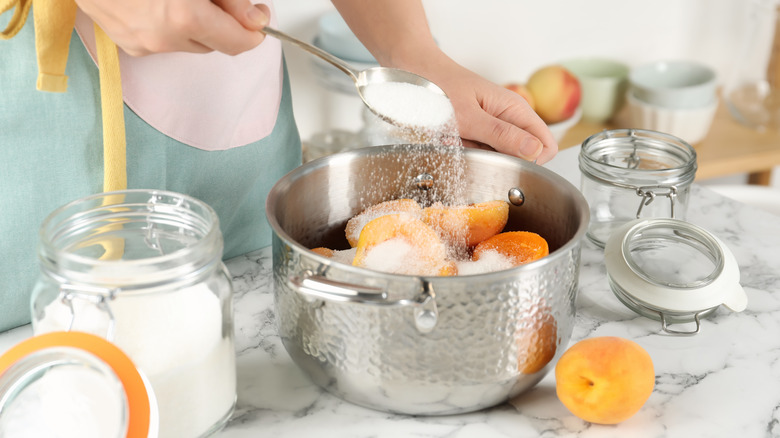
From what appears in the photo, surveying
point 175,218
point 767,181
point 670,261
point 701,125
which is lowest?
point 767,181

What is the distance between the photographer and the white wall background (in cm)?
171

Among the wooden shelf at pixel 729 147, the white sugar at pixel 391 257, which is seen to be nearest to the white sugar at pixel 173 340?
the white sugar at pixel 391 257

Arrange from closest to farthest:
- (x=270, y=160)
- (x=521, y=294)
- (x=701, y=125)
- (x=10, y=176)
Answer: (x=521, y=294) < (x=10, y=176) < (x=270, y=160) < (x=701, y=125)

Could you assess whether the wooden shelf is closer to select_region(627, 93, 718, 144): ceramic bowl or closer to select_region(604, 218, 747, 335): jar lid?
select_region(627, 93, 718, 144): ceramic bowl

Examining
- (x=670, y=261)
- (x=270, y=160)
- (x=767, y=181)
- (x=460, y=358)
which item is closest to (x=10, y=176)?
(x=270, y=160)

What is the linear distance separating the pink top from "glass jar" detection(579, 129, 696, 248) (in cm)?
37

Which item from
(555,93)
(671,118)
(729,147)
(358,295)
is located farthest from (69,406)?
(729,147)

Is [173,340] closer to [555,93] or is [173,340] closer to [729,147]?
[555,93]

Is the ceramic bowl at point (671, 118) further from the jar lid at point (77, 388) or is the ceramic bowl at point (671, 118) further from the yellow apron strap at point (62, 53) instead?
the jar lid at point (77, 388)

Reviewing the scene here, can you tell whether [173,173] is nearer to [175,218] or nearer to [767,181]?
[175,218]

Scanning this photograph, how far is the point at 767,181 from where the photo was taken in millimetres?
2031

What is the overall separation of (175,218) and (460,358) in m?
0.24

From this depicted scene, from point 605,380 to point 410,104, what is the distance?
0.35 metres

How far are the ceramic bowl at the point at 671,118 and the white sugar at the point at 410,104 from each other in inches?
44.5
